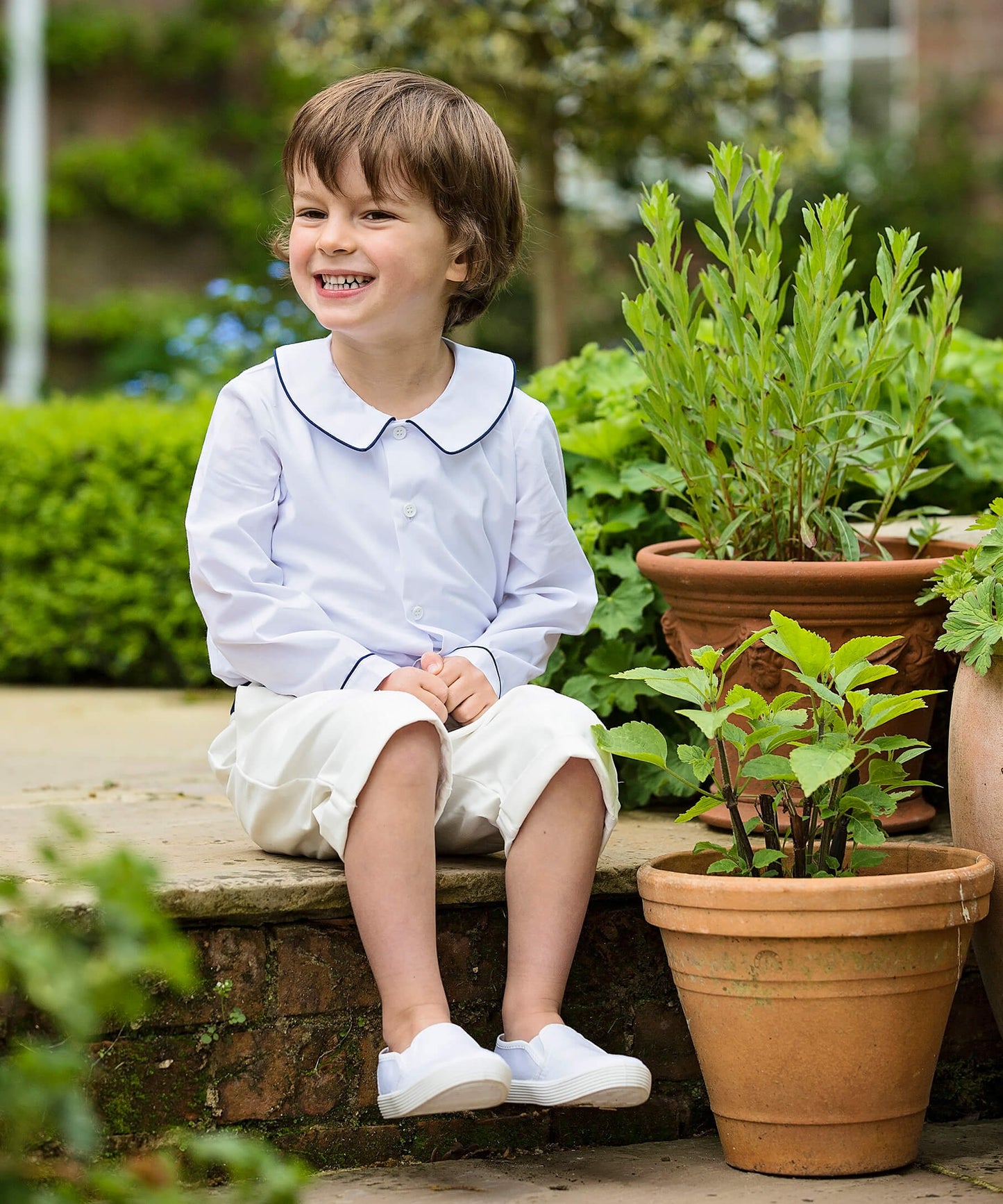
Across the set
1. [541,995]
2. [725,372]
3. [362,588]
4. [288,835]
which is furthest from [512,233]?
[541,995]

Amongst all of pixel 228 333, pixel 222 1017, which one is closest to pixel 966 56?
pixel 228 333

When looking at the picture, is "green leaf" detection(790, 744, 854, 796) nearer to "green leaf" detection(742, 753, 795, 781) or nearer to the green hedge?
"green leaf" detection(742, 753, 795, 781)

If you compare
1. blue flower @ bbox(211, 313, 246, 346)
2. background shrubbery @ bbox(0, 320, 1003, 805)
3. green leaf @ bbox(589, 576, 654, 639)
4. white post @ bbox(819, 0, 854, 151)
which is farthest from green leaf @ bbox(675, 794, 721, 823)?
white post @ bbox(819, 0, 854, 151)

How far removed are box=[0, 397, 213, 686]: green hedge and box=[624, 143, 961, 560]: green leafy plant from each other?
2609 millimetres

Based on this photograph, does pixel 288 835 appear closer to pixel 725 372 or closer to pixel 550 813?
pixel 550 813

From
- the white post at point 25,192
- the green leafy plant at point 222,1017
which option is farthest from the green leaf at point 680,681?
the white post at point 25,192

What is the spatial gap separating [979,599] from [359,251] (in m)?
0.98

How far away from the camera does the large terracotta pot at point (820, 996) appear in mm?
1834

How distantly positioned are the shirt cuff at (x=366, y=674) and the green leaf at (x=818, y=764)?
0.59m

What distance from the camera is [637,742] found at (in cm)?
193

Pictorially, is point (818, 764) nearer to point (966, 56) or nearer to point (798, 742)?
point (798, 742)

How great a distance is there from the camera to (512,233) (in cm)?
236

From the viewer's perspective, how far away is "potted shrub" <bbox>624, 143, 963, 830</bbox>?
2314mm

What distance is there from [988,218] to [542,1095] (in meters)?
10.4
